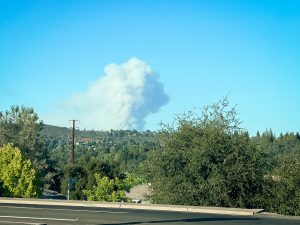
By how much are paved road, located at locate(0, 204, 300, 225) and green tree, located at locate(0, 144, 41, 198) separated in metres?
29.9

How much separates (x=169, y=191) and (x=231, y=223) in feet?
25.9

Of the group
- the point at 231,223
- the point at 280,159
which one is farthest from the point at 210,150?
the point at 231,223

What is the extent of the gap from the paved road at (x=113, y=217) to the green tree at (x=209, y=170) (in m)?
4.36

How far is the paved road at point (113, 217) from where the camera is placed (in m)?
15.8

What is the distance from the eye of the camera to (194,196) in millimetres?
23156

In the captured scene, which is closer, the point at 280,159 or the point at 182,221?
the point at 182,221

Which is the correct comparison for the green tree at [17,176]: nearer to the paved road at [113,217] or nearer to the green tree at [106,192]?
the green tree at [106,192]

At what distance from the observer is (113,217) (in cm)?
1714

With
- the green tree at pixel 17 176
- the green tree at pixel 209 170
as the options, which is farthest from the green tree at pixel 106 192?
the green tree at pixel 209 170

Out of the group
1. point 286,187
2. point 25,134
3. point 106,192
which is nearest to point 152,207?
point 286,187

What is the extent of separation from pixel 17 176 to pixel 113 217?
3437cm

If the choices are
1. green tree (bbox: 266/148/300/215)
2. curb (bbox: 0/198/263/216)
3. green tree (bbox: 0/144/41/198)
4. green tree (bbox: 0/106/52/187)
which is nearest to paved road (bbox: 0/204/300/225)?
curb (bbox: 0/198/263/216)

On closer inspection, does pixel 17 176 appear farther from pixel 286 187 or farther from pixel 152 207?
pixel 286 187

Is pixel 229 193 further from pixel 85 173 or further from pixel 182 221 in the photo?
pixel 85 173
